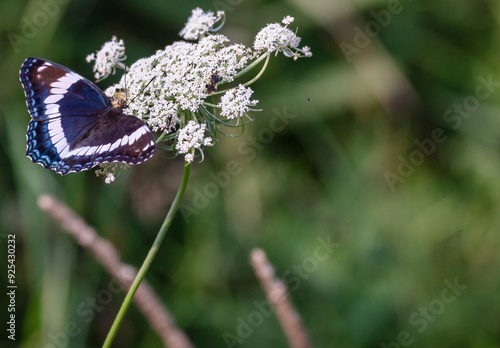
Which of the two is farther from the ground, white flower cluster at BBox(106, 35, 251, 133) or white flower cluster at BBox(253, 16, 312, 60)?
white flower cluster at BBox(253, 16, 312, 60)

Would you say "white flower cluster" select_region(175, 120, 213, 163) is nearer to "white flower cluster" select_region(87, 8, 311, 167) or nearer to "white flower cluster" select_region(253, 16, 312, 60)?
"white flower cluster" select_region(87, 8, 311, 167)

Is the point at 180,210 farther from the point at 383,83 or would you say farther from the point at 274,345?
the point at 383,83

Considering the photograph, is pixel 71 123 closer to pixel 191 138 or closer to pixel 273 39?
pixel 191 138

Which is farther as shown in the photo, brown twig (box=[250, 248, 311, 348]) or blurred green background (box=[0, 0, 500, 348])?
blurred green background (box=[0, 0, 500, 348])

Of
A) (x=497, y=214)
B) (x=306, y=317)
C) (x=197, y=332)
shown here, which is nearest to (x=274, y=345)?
(x=306, y=317)

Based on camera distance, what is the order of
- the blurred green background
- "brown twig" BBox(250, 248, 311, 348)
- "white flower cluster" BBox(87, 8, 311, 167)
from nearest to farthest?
"brown twig" BBox(250, 248, 311, 348) < "white flower cluster" BBox(87, 8, 311, 167) < the blurred green background

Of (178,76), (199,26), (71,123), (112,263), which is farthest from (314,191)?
(112,263)

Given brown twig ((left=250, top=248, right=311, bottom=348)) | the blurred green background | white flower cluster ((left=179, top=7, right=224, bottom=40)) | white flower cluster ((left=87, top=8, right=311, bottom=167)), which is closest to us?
brown twig ((left=250, top=248, right=311, bottom=348))

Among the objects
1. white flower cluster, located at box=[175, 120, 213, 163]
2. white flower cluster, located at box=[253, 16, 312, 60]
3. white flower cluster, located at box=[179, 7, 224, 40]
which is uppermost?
white flower cluster, located at box=[179, 7, 224, 40]

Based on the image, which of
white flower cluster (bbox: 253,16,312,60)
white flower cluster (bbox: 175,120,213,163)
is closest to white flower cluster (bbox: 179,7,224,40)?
white flower cluster (bbox: 253,16,312,60)
